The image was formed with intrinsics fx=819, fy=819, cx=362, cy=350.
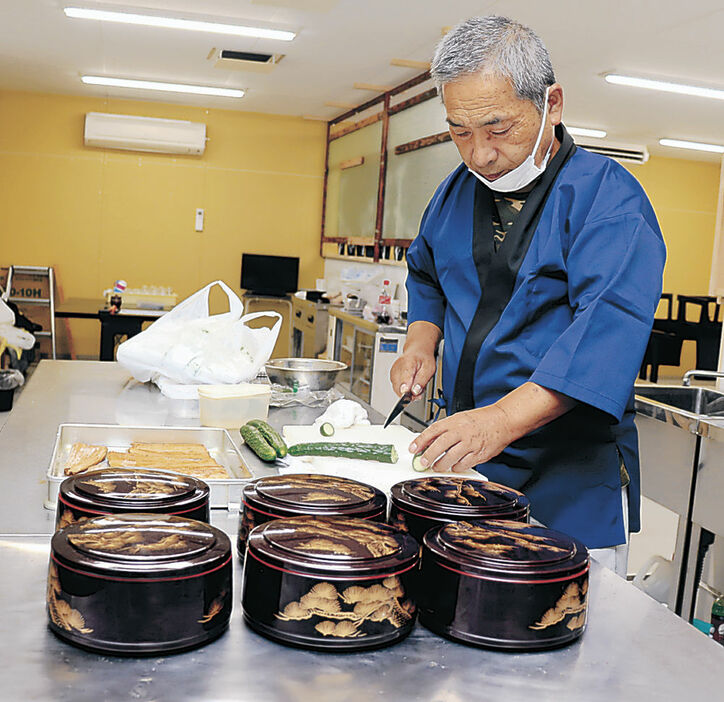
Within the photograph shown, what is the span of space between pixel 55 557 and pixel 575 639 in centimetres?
49

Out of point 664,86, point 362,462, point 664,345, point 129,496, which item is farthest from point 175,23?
point 664,345

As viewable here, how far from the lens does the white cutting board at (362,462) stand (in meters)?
1.31

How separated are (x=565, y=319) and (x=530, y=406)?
0.99ft

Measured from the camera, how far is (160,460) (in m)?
1.35

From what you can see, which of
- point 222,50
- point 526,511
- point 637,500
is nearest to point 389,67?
point 222,50

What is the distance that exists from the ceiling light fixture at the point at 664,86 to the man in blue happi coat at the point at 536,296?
5095mm

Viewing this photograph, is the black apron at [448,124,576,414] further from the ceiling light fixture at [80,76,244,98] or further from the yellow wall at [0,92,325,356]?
the yellow wall at [0,92,325,356]

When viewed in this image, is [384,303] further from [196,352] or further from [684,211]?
[684,211]

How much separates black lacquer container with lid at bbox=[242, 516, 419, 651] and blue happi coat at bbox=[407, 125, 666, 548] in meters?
0.58

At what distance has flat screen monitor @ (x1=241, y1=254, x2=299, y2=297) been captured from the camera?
9.17 m

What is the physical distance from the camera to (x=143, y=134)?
8.77 m

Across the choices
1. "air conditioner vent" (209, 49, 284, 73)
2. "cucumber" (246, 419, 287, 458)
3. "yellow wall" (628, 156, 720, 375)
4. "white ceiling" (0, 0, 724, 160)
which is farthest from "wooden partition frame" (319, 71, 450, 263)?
"cucumber" (246, 419, 287, 458)

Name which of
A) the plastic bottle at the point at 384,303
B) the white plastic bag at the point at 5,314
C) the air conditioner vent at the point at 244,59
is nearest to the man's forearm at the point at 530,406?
the plastic bottle at the point at 384,303

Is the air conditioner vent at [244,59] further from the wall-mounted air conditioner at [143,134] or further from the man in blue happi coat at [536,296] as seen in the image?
the man in blue happi coat at [536,296]
